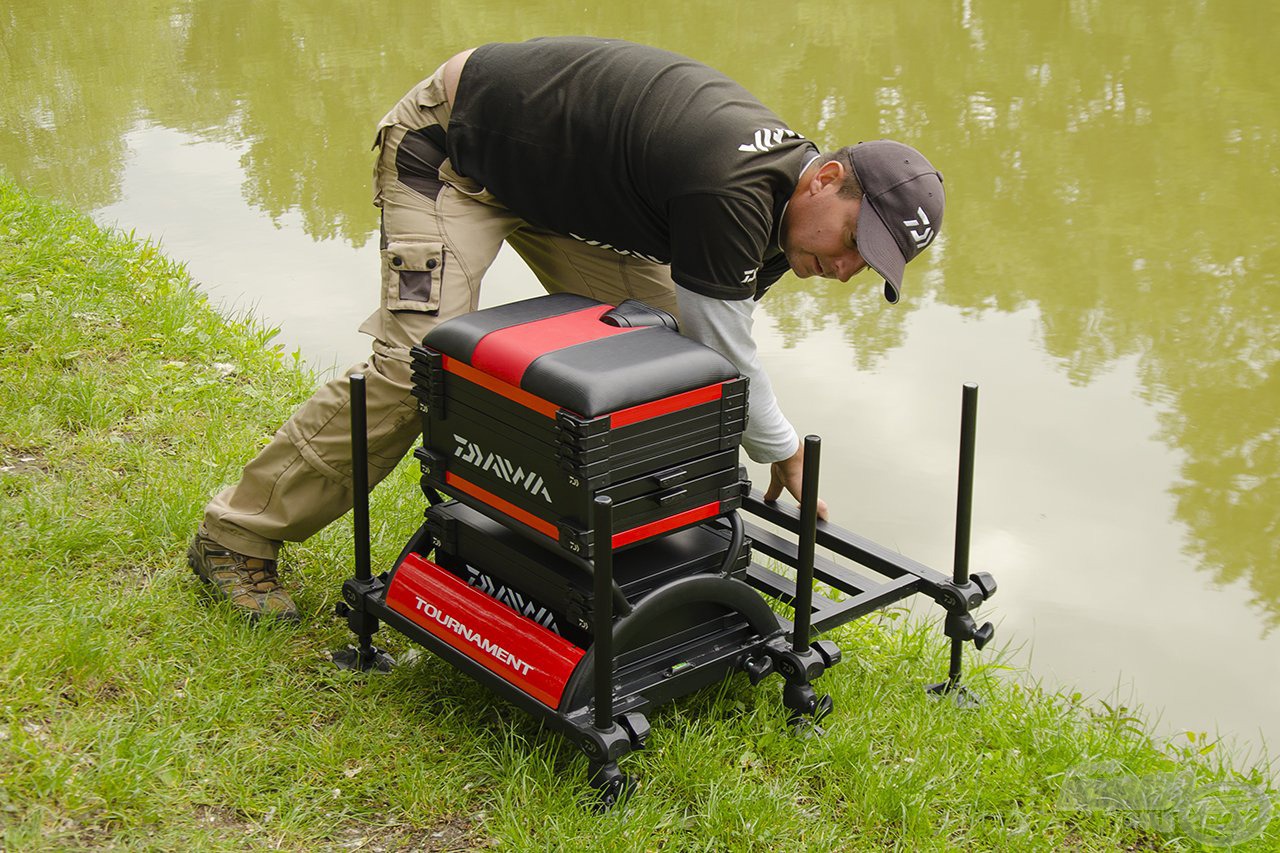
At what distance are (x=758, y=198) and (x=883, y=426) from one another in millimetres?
2422

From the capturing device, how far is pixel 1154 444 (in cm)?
495

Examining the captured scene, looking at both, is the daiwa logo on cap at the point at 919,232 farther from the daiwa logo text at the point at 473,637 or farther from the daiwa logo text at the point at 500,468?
the daiwa logo text at the point at 473,637

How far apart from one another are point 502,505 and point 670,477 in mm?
382

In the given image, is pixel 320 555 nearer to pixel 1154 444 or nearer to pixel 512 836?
pixel 512 836

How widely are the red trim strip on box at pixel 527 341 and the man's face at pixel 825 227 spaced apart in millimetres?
479

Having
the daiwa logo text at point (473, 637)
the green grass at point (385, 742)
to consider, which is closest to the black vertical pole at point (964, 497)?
the green grass at point (385, 742)

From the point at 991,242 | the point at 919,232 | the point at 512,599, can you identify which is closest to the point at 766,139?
the point at 919,232

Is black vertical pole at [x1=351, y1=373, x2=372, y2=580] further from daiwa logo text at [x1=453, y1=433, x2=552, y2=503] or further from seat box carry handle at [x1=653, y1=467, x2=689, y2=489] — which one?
seat box carry handle at [x1=653, y1=467, x2=689, y2=489]

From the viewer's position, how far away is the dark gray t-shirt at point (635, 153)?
2.84 m

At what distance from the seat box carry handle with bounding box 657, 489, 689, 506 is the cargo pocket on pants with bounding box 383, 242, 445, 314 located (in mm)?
789

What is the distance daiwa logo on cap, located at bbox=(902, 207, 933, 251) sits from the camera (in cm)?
292

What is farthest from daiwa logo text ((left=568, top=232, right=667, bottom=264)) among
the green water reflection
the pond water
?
the green water reflection

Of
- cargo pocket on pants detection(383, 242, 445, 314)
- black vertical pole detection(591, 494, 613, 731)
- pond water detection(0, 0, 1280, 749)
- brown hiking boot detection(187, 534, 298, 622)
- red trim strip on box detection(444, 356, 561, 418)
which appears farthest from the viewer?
pond water detection(0, 0, 1280, 749)

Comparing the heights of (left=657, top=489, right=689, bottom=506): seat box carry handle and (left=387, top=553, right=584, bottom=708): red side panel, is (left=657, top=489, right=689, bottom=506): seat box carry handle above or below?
above
